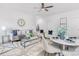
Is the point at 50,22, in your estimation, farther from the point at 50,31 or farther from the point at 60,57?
the point at 60,57

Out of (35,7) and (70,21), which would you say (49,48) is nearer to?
(70,21)

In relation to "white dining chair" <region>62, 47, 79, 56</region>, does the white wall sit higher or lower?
higher

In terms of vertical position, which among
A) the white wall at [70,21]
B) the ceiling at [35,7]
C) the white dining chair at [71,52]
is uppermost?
the ceiling at [35,7]

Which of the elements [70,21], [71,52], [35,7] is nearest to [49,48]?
[71,52]

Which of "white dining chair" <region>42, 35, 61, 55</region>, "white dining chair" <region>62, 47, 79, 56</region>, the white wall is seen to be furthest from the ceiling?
"white dining chair" <region>62, 47, 79, 56</region>

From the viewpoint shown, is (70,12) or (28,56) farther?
(28,56)

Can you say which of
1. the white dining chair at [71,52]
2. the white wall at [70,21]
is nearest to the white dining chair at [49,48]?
the white dining chair at [71,52]

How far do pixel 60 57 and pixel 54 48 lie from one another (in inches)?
7.1

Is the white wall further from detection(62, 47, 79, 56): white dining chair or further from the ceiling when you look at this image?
detection(62, 47, 79, 56): white dining chair

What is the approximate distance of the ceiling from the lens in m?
1.44

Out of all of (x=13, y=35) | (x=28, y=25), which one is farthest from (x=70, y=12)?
(x=13, y=35)

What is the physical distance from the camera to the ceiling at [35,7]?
4.71 feet

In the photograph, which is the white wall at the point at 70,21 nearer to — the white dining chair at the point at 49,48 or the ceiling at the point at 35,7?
the ceiling at the point at 35,7

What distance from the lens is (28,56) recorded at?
1534mm
